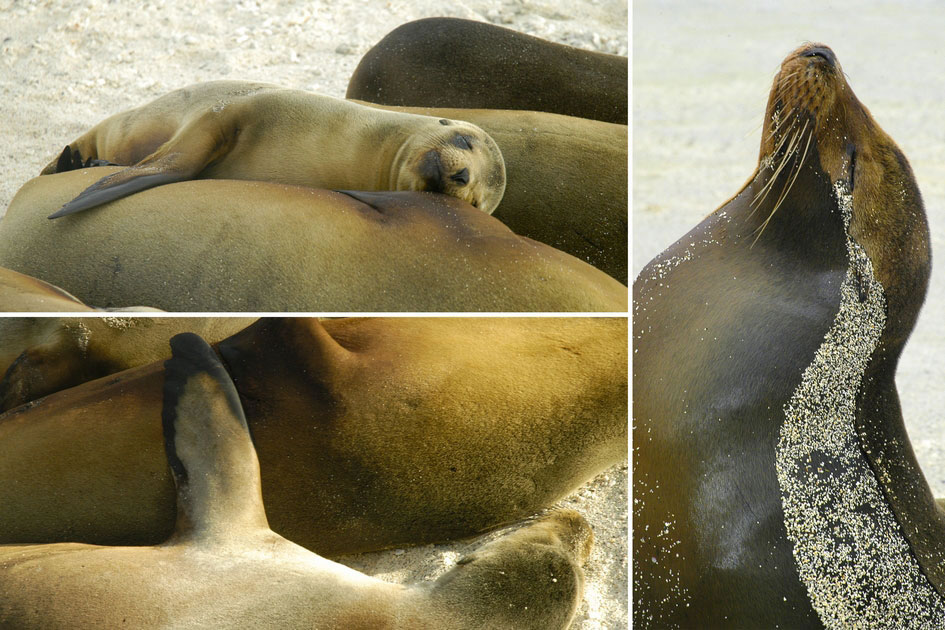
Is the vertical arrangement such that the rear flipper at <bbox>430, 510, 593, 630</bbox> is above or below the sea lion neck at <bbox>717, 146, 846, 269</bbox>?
below

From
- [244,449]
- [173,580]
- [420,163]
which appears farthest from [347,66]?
[173,580]

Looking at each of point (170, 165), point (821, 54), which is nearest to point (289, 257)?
point (170, 165)

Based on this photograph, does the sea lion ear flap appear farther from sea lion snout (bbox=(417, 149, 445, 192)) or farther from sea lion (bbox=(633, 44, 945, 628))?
sea lion (bbox=(633, 44, 945, 628))

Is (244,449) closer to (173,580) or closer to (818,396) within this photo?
(173,580)

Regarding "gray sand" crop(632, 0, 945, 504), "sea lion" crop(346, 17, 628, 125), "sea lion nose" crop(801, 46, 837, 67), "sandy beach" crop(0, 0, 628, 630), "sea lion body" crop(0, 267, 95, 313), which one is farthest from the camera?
"gray sand" crop(632, 0, 945, 504)

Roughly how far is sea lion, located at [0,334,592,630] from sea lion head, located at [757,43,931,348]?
0.86 metres

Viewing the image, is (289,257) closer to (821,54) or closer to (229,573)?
(229,573)

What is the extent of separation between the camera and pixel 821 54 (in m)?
2.14

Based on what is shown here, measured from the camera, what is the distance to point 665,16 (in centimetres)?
728

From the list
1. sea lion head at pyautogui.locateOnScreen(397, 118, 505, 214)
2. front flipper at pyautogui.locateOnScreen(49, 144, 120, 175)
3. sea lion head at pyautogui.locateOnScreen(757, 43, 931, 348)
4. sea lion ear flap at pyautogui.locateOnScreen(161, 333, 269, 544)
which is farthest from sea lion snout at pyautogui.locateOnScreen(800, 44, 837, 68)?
front flipper at pyautogui.locateOnScreen(49, 144, 120, 175)

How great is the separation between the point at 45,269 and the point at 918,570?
6.44ft

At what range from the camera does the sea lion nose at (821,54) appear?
2.13 metres

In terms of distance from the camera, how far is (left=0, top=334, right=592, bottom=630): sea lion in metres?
1.88

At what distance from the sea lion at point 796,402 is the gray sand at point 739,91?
8.61ft
